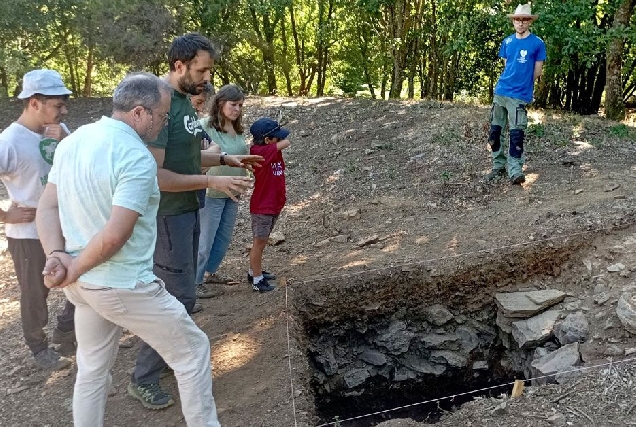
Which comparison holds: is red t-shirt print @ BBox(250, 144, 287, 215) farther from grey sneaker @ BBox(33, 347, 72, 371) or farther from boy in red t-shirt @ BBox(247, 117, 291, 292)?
grey sneaker @ BBox(33, 347, 72, 371)

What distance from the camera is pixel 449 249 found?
17.1 ft

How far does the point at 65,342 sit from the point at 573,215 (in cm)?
454

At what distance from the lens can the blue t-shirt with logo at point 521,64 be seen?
Answer: 6027 mm

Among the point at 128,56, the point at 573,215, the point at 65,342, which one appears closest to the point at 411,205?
the point at 573,215

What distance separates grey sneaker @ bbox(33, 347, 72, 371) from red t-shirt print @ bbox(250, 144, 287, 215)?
5.69 feet

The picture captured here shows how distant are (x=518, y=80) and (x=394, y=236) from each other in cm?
223

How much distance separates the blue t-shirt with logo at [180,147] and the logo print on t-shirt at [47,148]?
83 centimetres

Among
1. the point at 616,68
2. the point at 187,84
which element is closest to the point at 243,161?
the point at 187,84

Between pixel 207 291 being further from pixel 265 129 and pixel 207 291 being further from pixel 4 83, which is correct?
pixel 4 83

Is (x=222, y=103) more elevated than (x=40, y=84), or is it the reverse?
(x=40, y=84)

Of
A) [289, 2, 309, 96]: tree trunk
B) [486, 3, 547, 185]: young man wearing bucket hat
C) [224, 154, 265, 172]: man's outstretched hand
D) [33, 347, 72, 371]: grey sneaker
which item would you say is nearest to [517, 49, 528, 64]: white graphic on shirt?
[486, 3, 547, 185]: young man wearing bucket hat

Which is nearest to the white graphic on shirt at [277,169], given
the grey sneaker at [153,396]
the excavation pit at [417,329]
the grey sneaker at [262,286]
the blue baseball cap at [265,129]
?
the blue baseball cap at [265,129]

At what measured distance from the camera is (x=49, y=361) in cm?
376

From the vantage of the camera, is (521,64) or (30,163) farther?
(521,64)
